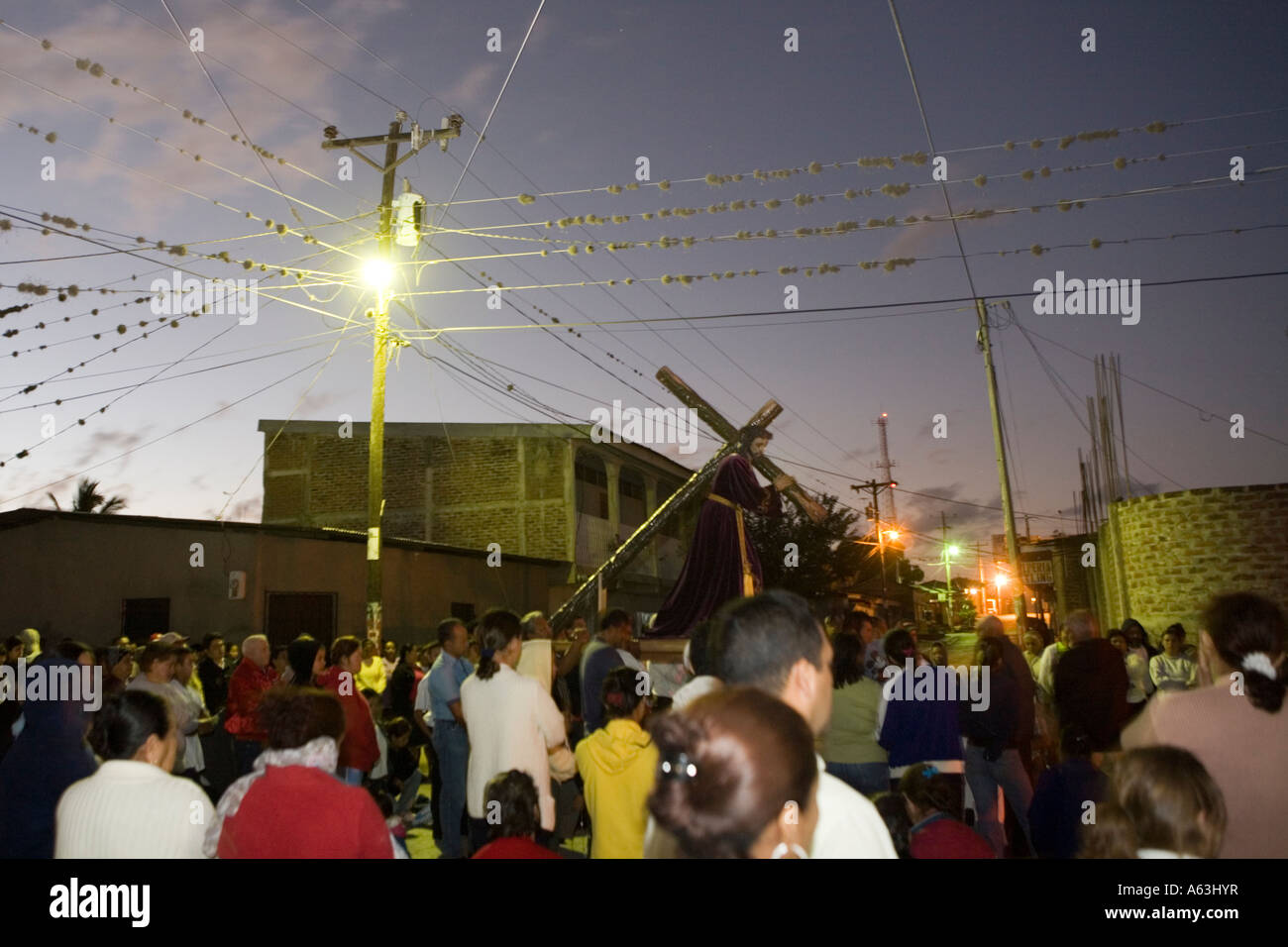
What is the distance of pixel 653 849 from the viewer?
2.04 metres

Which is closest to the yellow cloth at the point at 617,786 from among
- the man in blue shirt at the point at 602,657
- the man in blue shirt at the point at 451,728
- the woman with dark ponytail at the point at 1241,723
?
the man in blue shirt at the point at 451,728

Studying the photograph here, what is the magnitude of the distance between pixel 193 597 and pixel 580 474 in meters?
12.6

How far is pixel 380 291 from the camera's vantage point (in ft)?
44.8

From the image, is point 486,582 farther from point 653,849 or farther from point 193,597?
point 653,849

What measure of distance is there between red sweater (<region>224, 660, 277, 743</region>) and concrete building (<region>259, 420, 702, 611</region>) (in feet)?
56.9

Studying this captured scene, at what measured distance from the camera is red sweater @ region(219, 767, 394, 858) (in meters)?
3.09

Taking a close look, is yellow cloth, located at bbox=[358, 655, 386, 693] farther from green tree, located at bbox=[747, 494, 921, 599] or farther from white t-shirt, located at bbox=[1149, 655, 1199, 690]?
green tree, located at bbox=[747, 494, 921, 599]

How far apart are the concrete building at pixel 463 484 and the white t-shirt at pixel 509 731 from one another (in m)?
19.4

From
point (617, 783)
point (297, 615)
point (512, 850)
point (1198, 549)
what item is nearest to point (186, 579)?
point (297, 615)

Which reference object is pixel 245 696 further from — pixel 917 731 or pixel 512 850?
pixel 917 731

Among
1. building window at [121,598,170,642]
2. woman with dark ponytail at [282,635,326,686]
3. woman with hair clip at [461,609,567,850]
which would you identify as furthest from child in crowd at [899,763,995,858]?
building window at [121,598,170,642]

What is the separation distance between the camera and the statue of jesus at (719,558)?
437 inches

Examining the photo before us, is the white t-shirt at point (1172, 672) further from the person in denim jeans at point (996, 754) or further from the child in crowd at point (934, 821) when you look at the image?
the child in crowd at point (934, 821)
